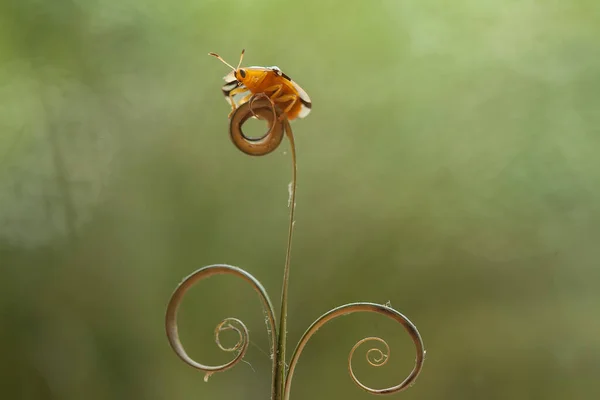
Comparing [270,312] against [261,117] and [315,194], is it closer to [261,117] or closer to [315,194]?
[261,117]

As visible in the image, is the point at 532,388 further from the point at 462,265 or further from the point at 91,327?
the point at 91,327

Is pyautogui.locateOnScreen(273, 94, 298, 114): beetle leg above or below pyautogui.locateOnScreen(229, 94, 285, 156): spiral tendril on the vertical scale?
above

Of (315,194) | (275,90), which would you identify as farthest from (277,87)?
(315,194)

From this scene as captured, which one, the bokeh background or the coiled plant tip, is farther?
the bokeh background

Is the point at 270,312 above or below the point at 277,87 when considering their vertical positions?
below

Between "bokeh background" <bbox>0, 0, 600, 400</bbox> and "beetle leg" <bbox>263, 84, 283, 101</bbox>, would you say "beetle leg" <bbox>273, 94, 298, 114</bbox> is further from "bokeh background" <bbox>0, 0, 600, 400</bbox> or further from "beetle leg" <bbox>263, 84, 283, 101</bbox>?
"bokeh background" <bbox>0, 0, 600, 400</bbox>

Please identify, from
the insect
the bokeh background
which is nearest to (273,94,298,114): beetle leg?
the insect

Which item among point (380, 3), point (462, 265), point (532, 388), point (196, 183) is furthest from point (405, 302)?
point (380, 3)

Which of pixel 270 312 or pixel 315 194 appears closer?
pixel 270 312
